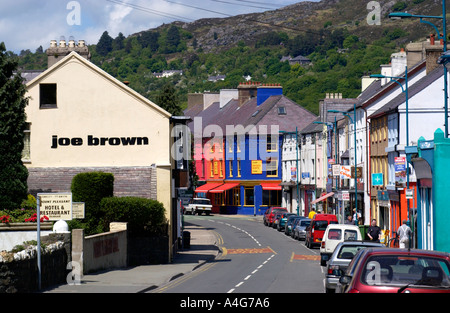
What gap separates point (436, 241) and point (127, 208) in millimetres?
13084

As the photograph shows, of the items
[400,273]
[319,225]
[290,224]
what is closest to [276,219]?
[290,224]

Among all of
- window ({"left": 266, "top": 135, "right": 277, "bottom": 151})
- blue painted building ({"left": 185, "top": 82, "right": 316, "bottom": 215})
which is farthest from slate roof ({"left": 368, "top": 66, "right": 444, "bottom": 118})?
window ({"left": 266, "top": 135, "right": 277, "bottom": 151})

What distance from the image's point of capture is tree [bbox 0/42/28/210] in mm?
31516

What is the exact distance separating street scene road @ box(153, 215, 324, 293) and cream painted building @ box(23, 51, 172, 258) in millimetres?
6546

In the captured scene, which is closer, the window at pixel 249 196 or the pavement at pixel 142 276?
the pavement at pixel 142 276

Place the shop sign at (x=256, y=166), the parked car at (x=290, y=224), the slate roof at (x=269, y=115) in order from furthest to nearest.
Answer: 1. the shop sign at (x=256, y=166)
2. the slate roof at (x=269, y=115)
3. the parked car at (x=290, y=224)

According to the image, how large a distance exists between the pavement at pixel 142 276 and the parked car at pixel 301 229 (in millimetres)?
9238

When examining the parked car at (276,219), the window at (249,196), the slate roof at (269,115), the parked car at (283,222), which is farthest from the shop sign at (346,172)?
the window at (249,196)

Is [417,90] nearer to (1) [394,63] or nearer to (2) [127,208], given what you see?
(1) [394,63]

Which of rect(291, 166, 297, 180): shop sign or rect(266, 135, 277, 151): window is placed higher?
rect(266, 135, 277, 151): window

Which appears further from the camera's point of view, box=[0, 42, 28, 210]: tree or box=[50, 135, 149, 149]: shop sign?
box=[50, 135, 149, 149]: shop sign

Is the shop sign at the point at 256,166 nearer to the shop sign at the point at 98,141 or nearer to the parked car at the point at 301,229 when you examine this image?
the parked car at the point at 301,229

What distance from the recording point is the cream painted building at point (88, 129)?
38.1 meters

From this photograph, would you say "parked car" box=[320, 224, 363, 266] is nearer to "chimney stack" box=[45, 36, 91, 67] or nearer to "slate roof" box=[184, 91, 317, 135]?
"chimney stack" box=[45, 36, 91, 67]
